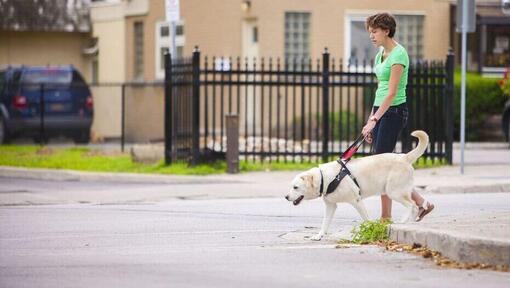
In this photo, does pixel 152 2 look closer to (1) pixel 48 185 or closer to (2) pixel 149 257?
(1) pixel 48 185

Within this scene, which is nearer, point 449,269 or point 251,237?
point 449,269

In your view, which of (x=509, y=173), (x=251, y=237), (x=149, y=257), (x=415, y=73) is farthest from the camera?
(x=415, y=73)

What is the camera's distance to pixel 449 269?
372 inches

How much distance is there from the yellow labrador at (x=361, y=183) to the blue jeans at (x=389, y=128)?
0.35m

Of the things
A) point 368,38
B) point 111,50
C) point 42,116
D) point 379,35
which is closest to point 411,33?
point 368,38

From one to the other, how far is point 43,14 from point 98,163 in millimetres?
14428

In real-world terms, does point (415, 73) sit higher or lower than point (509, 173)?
higher

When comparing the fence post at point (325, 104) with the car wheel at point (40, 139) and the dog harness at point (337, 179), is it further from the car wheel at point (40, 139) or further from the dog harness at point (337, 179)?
the car wheel at point (40, 139)

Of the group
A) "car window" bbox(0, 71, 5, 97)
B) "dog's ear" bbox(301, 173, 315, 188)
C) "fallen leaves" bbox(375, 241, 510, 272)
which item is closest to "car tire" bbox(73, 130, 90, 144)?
"car window" bbox(0, 71, 5, 97)

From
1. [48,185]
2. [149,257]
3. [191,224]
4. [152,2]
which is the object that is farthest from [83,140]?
[149,257]

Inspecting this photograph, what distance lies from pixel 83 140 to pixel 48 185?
12.1m

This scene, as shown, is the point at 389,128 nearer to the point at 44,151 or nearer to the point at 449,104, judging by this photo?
the point at 449,104

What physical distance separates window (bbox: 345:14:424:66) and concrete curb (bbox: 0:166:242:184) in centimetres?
1095

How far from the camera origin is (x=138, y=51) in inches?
1339
